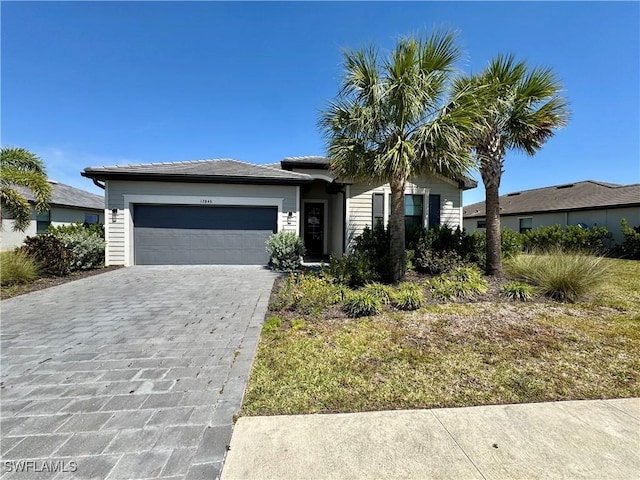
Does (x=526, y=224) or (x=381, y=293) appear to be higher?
(x=526, y=224)

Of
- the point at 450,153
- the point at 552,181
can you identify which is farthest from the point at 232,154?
the point at 552,181

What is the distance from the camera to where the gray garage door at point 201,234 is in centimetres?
1116

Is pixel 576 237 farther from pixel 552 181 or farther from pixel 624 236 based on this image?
pixel 552 181

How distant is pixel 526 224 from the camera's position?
20.4 metres

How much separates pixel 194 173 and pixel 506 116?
410 inches

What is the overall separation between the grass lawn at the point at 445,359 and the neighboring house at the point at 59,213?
53.9 ft

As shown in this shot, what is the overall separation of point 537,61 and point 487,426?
8.58m

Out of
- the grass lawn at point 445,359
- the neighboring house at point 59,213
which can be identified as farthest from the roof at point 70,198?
the grass lawn at point 445,359

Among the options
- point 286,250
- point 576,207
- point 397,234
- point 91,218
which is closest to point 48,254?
point 286,250

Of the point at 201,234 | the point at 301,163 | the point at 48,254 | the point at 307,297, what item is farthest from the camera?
the point at 301,163

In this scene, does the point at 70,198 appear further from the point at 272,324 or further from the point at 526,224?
the point at 526,224

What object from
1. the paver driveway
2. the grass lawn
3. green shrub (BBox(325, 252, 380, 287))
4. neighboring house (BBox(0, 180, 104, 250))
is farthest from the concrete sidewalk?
neighboring house (BBox(0, 180, 104, 250))

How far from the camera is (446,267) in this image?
784 centimetres

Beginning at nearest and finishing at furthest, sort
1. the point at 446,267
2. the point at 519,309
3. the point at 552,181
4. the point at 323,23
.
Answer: the point at 519,309
the point at 446,267
the point at 323,23
the point at 552,181
